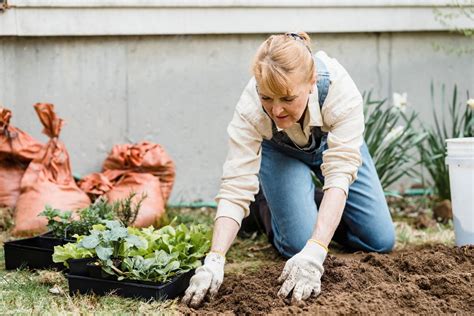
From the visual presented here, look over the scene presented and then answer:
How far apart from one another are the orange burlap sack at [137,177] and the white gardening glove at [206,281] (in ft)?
4.23

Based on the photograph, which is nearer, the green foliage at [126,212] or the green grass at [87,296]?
Result: the green grass at [87,296]

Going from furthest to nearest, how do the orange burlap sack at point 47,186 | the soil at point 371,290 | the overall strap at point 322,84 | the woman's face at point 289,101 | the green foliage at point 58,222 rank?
the orange burlap sack at point 47,186
the green foliage at point 58,222
the overall strap at point 322,84
the woman's face at point 289,101
the soil at point 371,290

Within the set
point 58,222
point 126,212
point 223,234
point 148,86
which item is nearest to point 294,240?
point 223,234

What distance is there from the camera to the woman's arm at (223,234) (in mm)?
2967

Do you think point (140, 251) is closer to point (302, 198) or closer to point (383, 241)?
point (302, 198)

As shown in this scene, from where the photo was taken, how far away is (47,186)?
4082mm

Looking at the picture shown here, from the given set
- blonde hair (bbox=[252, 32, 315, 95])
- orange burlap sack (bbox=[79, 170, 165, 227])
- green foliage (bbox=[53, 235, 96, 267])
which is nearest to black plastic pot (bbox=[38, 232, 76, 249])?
green foliage (bbox=[53, 235, 96, 267])

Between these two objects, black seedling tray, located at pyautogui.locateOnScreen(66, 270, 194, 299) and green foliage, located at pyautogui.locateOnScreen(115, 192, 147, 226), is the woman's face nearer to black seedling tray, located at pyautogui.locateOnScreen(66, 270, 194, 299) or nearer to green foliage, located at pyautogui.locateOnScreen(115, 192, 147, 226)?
black seedling tray, located at pyautogui.locateOnScreen(66, 270, 194, 299)

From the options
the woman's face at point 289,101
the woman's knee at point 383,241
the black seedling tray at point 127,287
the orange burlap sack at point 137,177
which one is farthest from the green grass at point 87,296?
the woman's face at point 289,101

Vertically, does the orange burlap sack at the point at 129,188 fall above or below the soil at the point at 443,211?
above

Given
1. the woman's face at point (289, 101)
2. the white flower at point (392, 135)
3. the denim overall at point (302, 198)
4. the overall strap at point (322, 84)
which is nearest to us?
the woman's face at point (289, 101)

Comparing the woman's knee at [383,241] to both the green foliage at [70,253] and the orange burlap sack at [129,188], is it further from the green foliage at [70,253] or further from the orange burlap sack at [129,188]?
the green foliage at [70,253]

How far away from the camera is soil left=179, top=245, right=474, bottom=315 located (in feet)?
8.90

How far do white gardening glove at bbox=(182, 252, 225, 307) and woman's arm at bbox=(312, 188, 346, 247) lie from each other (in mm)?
385
